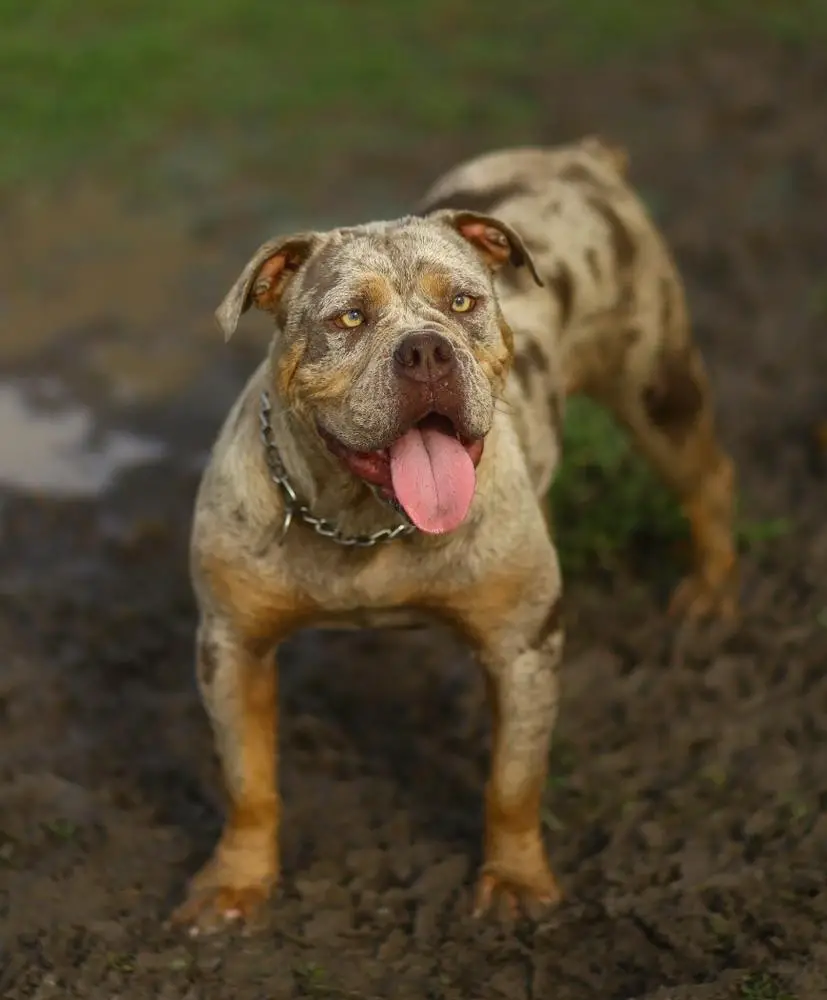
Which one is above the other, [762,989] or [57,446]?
[57,446]

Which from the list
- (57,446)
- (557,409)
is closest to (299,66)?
(57,446)


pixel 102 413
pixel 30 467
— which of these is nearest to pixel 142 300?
pixel 102 413

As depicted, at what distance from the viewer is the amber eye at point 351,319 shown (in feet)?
12.6

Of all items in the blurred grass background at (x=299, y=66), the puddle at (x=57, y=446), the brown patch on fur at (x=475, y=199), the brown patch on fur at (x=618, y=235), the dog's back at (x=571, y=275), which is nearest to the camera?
the dog's back at (x=571, y=275)

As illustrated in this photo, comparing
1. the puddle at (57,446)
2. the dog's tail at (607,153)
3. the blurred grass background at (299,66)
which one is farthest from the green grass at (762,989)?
the blurred grass background at (299,66)

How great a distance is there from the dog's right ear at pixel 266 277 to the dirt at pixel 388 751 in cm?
167

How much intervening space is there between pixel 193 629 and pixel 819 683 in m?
2.18

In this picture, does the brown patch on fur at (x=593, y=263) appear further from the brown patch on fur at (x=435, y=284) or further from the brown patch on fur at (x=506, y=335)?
the brown patch on fur at (x=435, y=284)

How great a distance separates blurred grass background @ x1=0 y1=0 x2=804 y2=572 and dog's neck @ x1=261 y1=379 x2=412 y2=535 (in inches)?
237

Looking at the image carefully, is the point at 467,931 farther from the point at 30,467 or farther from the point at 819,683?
the point at 30,467

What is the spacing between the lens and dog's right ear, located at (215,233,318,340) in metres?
3.91

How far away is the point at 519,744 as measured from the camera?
4.41 m

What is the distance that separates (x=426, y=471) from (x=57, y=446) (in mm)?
3681

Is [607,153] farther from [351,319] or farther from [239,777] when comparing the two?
[239,777]
